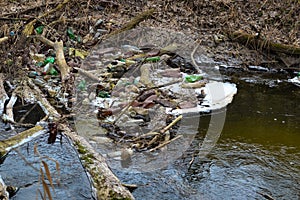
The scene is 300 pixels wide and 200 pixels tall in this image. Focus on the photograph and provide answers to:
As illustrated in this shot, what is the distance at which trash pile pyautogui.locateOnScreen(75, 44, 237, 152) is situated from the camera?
3311 mm

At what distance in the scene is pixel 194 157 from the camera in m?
2.96

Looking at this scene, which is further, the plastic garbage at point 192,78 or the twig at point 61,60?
the plastic garbage at point 192,78

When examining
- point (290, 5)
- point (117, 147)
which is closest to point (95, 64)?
point (117, 147)

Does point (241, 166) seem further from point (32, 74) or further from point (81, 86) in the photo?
point (32, 74)

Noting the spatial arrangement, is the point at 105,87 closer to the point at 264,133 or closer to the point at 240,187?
the point at 264,133

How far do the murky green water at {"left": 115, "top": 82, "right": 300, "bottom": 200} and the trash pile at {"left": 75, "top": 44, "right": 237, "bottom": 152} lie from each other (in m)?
0.29

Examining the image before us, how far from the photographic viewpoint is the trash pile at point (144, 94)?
3.31 meters

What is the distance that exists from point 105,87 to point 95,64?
68 centimetres

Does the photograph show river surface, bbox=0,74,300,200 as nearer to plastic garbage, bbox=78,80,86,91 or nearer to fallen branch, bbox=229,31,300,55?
plastic garbage, bbox=78,80,86,91

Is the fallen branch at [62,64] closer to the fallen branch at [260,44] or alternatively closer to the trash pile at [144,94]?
the trash pile at [144,94]

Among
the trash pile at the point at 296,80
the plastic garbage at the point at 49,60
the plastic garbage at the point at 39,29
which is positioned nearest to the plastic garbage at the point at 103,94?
the plastic garbage at the point at 49,60

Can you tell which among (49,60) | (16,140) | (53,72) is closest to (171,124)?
(16,140)

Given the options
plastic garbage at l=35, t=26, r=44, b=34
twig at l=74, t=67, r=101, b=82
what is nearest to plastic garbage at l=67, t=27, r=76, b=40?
plastic garbage at l=35, t=26, r=44, b=34

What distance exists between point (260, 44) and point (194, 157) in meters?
3.08
